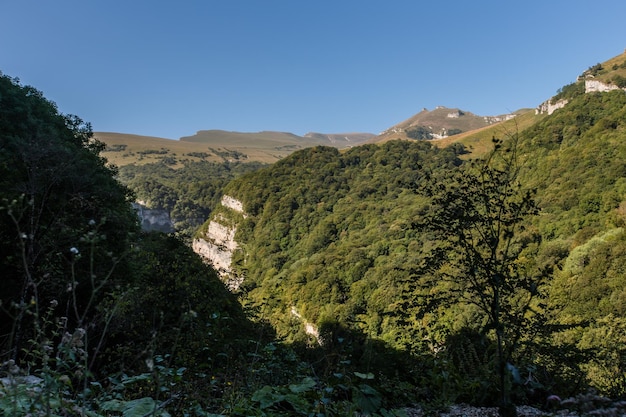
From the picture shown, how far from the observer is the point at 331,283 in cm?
5638

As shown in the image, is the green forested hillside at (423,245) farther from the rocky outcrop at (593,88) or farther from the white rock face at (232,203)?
the white rock face at (232,203)

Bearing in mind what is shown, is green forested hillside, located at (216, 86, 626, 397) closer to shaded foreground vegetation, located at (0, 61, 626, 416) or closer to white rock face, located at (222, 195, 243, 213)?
shaded foreground vegetation, located at (0, 61, 626, 416)

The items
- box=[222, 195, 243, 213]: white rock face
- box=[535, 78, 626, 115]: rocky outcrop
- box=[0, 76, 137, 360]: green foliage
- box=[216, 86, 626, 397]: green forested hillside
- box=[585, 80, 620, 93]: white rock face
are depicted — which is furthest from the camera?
box=[222, 195, 243, 213]: white rock face

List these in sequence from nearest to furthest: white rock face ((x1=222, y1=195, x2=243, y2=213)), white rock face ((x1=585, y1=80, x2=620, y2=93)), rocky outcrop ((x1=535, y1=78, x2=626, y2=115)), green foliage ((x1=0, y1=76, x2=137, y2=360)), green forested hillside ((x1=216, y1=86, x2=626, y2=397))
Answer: green forested hillside ((x1=216, y1=86, x2=626, y2=397))
green foliage ((x1=0, y1=76, x2=137, y2=360))
white rock face ((x1=585, y1=80, x2=620, y2=93))
rocky outcrop ((x1=535, y1=78, x2=626, y2=115))
white rock face ((x1=222, y1=195, x2=243, y2=213))

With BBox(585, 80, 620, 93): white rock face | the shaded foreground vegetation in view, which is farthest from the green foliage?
BBox(585, 80, 620, 93): white rock face

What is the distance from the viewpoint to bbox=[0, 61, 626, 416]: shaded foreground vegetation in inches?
112

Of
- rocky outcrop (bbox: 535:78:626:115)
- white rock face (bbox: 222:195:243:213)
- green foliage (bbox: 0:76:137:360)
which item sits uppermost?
rocky outcrop (bbox: 535:78:626:115)

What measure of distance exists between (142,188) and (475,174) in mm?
152513

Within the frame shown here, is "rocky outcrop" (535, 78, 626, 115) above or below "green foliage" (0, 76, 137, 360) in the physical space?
above

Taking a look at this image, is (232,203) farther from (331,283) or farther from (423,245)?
(423,245)

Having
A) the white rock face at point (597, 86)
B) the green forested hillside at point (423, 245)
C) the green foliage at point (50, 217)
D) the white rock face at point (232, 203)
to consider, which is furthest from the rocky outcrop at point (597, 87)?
the green foliage at point (50, 217)

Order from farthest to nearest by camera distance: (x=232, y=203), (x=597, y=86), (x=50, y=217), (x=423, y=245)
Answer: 1. (x=232, y=203)
2. (x=597, y=86)
3. (x=423, y=245)
4. (x=50, y=217)

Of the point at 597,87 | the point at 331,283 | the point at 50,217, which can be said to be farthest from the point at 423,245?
the point at 597,87

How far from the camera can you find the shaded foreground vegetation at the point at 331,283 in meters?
2.85
